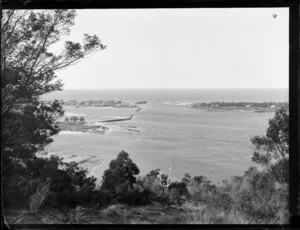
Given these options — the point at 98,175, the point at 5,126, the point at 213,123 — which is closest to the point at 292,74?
the point at 213,123

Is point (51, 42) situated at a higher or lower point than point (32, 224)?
higher

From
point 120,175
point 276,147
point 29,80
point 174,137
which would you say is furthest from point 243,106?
point 29,80

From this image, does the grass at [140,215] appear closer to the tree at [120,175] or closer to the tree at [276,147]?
the tree at [120,175]

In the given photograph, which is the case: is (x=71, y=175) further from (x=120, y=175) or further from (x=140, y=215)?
(x=140, y=215)

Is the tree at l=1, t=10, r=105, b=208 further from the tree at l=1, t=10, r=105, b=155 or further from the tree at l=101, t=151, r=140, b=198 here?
the tree at l=101, t=151, r=140, b=198

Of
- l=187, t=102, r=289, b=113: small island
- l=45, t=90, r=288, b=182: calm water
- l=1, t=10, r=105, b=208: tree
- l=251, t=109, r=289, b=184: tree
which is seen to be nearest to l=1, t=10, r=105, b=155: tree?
l=1, t=10, r=105, b=208: tree
